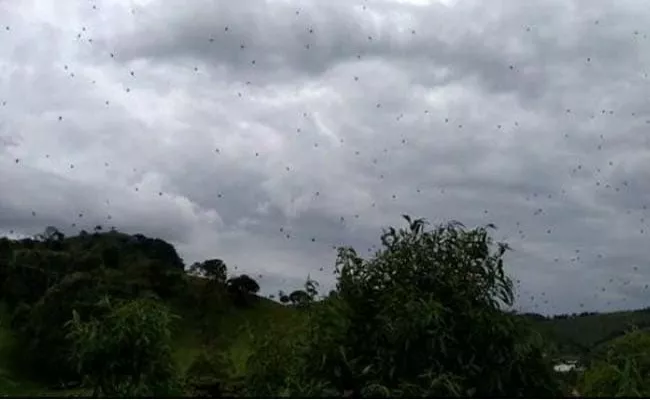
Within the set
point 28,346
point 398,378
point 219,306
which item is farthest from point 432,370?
point 219,306

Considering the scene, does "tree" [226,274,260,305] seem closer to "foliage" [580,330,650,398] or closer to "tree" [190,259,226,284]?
"tree" [190,259,226,284]

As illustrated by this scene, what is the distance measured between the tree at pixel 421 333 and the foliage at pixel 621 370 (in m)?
0.65

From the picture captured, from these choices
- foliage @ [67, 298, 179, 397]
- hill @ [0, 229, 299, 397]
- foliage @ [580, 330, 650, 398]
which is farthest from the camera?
hill @ [0, 229, 299, 397]

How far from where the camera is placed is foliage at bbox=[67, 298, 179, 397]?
1016 cm

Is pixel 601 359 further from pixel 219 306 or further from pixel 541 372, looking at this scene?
pixel 219 306

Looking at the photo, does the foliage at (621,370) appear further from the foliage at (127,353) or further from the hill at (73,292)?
the hill at (73,292)

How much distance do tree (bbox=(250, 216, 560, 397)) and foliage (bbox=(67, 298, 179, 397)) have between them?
4.46 ft

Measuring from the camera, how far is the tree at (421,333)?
379 inches

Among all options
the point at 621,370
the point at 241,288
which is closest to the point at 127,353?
the point at 621,370

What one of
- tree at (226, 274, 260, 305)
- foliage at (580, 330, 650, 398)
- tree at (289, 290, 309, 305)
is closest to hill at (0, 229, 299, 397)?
tree at (226, 274, 260, 305)

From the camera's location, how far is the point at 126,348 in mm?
10367

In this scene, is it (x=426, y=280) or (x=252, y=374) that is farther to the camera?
(x=252, y=374)

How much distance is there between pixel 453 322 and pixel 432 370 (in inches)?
23.5

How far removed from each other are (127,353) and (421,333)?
3.28 m
